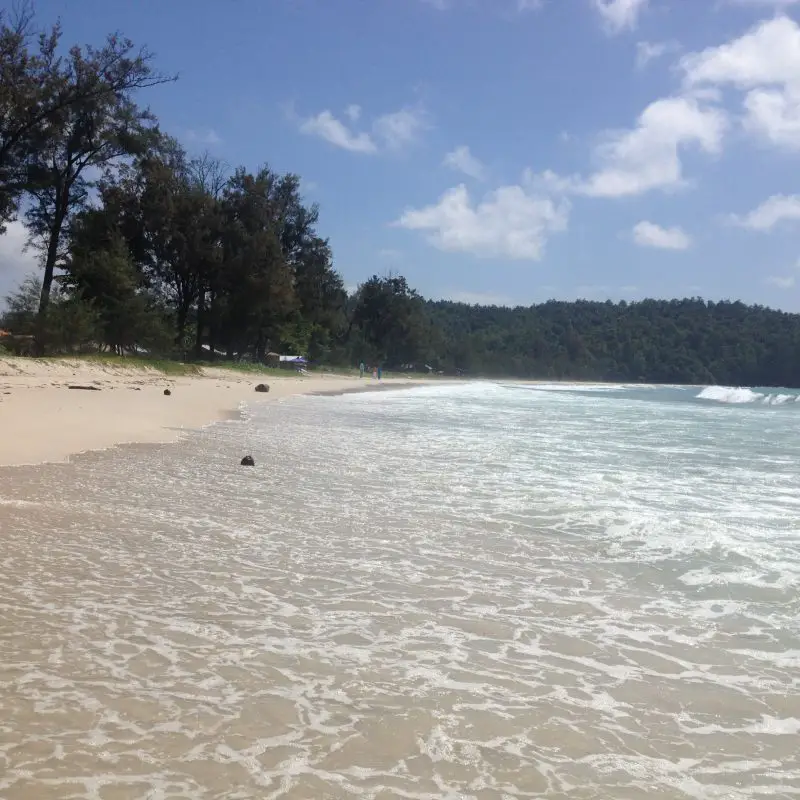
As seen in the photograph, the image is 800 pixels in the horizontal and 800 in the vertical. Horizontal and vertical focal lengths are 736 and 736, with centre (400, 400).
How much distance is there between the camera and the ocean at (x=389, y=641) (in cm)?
235

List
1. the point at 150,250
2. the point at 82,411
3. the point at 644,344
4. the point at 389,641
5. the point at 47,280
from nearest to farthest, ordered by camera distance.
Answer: the point at 389,641 → the point at 82,411 → the point at 47,280 → the point at 150,250 → the point at 644,344

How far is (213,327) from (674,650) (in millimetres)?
47835

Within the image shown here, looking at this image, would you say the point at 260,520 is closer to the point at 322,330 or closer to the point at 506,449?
the point at 506,449

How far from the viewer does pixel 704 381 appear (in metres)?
147

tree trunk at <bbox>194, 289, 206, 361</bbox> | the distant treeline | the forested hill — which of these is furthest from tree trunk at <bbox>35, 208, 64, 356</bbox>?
the forested hill

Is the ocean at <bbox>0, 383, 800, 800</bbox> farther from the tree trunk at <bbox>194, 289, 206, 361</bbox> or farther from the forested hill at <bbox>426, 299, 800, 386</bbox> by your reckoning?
the forested hill at <bbox>426, 299, 800, 386</bbox>

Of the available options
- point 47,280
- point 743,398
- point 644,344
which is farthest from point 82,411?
point 644,344

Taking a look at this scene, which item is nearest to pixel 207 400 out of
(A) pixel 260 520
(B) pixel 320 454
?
(B) pixel 320 454

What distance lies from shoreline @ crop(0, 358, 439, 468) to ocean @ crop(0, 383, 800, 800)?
1.65 m

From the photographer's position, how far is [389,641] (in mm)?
3383

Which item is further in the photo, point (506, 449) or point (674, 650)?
point (506, 449)

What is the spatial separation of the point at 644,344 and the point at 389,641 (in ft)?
532

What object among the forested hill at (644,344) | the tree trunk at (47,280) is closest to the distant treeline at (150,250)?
the tree trunk at (47,280)

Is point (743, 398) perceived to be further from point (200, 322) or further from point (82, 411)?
point (82, 411)
